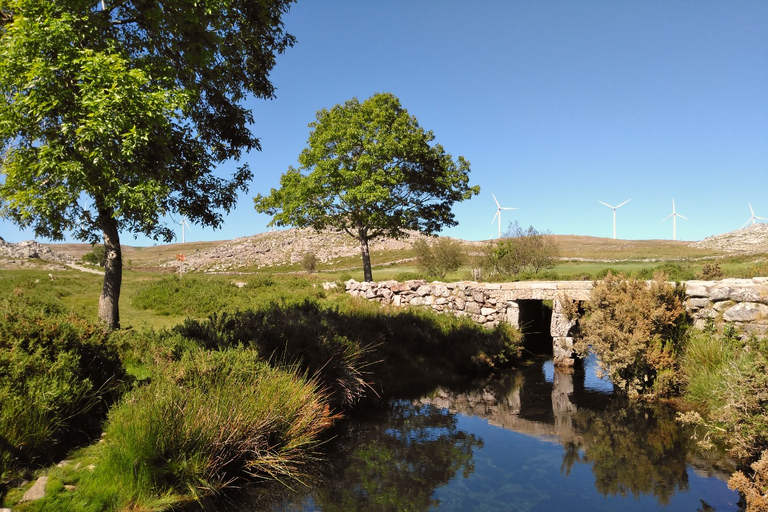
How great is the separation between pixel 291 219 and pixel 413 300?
11.1 meters

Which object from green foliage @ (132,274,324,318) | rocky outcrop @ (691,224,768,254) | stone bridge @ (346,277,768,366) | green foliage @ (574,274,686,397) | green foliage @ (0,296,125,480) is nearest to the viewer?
green foliage @ (0,296,125,480)

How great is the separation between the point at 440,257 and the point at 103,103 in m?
33.5

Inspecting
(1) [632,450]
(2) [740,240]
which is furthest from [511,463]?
(2) [740,240]

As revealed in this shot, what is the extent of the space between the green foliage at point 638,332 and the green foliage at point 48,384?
11.2 meters

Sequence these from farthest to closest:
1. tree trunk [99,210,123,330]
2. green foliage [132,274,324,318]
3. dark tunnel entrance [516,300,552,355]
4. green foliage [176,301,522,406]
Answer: green foliage [132,274,324,318] → dark tunnel entrance [516,300,552,355] → green foliage [176,301,522,406] → tree trunk [99,210,123,330]

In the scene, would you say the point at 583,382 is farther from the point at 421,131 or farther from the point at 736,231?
the point at 736,231

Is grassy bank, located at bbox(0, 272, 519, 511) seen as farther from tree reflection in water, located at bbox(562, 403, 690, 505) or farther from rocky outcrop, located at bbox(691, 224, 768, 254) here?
rocky outcrop, located at bbox(691, 224, 768, 254)

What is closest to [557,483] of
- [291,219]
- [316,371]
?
[316,371]

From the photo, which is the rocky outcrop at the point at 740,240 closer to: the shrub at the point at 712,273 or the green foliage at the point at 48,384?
the shrub at the point at 712,273

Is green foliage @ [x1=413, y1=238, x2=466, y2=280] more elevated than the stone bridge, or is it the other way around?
green foliage @ [x1=413, y1=238, x2=466, y2=280]

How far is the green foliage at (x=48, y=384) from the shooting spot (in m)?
5.84

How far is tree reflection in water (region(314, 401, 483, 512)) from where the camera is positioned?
6852 millimetres

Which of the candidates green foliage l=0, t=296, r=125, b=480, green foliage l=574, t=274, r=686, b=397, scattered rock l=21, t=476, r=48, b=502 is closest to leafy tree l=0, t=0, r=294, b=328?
green foliage l=0, t=296, r=125, b=480

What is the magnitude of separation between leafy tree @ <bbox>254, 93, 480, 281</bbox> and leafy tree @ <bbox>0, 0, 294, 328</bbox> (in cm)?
1595
